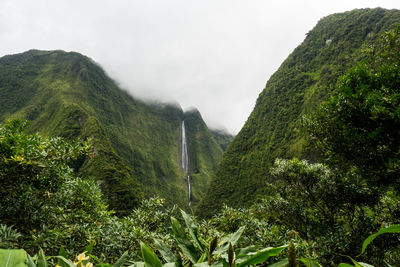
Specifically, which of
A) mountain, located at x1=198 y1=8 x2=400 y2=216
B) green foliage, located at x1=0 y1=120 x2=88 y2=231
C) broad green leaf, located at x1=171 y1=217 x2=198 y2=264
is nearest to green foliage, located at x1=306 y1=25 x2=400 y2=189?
broad green leaf, located at x1=171 y1=217 x2=198 y2=264

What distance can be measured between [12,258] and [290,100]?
322ft

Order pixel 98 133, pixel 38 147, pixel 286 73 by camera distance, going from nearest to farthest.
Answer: pixel 38 147 → pixel 98 133 → pixel 286 73

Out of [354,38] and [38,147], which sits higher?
[354,38]

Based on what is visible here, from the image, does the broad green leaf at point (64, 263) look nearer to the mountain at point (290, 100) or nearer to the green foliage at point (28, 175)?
the green foliage at point (28, 175)

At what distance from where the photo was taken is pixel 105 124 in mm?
127625

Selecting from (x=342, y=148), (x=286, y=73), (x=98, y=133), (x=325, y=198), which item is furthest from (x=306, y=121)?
(x=286, y=73)

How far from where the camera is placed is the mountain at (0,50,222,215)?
69250 mm

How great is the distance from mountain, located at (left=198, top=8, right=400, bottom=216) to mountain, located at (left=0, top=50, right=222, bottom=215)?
39211 mm

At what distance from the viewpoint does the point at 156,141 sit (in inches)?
6383

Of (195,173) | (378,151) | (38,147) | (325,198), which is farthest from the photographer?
(195,173)

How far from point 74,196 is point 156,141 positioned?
16112 centimetres

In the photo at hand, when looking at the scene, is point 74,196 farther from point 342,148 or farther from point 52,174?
point 342,148

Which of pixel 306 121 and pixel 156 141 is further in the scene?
pixel 156 141

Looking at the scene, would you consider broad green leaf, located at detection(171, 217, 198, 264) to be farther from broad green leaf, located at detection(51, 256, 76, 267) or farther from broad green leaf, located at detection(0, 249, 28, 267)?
broad green leaf, located at detection(0, 249, 28, 267)
